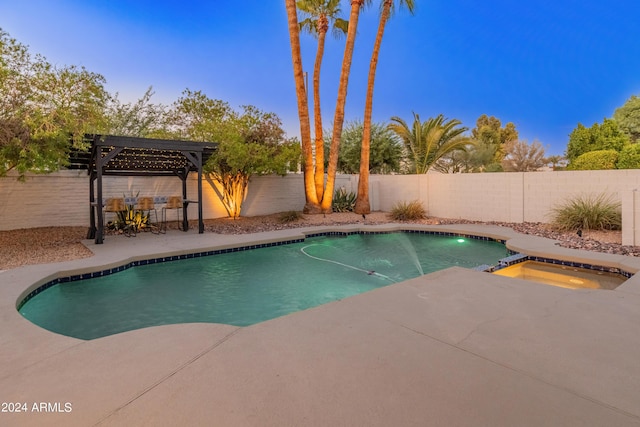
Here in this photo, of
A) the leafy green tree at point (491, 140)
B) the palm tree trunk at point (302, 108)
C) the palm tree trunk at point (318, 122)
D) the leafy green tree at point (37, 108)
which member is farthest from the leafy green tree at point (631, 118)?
the leafy green tree at point (37, 108)

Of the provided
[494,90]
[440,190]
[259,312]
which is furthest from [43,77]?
[494,90]

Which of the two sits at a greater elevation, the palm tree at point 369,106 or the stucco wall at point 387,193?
the palm tree at point 369,106

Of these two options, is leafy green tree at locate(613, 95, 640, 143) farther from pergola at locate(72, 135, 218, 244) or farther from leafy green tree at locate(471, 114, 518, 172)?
pergola at locate(72, 135, 218, 244)

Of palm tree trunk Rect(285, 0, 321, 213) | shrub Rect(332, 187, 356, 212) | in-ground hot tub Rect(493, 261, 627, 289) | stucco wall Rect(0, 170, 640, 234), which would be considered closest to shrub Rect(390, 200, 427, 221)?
stucco wall Rect(0, 170, 640, 234)

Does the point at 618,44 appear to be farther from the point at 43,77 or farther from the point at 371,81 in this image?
the point at 43,77

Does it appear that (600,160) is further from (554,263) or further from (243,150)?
(243,150)

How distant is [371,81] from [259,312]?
31.8ft

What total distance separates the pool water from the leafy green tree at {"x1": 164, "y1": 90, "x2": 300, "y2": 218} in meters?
3.23

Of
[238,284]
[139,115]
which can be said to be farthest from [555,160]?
[238,284]

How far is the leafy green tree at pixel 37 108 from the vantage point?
5516 millimetres

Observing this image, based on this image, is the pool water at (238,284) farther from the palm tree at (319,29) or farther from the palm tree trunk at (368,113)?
the palm tree at (319,29)

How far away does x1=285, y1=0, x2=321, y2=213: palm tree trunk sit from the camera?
10.6 metres

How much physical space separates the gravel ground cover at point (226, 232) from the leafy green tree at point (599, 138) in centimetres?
986

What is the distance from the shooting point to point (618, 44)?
30.0 metres
